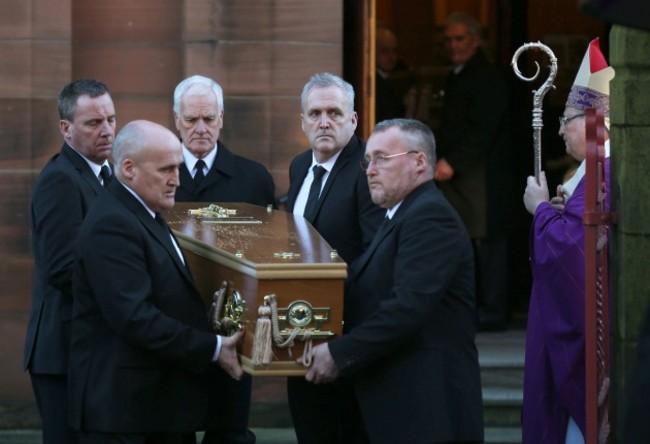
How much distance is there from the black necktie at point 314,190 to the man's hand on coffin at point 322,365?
116 cm

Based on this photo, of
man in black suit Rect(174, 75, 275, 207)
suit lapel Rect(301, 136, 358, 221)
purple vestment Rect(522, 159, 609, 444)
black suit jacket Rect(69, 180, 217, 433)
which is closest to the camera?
black suit jacket Rect(69, 180, 217, 433)

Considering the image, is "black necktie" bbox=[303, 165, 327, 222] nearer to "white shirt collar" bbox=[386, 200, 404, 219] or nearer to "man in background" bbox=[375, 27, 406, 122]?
"white shirt collar" bbox=[386, 200, 404, 219]

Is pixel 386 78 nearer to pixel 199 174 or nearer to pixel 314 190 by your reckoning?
pixel 199 174

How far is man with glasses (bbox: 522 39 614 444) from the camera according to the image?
582 cm

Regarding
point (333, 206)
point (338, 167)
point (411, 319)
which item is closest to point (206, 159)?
point (338, 167)

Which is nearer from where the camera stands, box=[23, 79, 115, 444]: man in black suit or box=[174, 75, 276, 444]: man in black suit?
box=[23, 79, 115, 444]: man in black suit

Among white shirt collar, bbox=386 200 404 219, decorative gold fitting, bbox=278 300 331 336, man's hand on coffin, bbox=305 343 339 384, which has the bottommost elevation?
man's hand on coffin, bbox=305 343 339 384

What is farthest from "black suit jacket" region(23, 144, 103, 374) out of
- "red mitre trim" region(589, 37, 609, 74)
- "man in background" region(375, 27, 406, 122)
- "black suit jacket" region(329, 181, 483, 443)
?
"man in background" region(375, 27, 406, 122)

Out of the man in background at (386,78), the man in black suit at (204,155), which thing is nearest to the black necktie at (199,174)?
the man in black suit at (204,155)

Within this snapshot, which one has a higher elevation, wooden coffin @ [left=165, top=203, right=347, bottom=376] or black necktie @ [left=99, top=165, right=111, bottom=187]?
black necktie @ [left=99, top=165, right=111, bottom=187]

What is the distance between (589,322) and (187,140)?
7.84 ft

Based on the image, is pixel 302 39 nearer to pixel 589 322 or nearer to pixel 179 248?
pixel 179 248

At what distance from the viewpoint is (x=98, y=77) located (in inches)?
348

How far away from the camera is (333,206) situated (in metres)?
6.27
